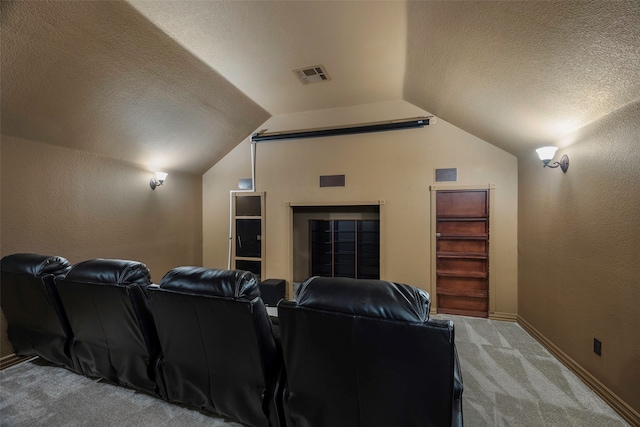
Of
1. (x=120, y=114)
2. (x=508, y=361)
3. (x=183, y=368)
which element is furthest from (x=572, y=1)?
(x=120, y=114)

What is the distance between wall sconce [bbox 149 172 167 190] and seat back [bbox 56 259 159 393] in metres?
2.38

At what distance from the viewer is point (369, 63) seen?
3062mm

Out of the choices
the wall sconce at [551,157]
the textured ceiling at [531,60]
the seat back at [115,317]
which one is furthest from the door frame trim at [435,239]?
the seat back at [115,317]

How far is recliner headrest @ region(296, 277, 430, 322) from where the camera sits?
1193 mm

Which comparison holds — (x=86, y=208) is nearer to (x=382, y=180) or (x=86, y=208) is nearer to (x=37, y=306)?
(x=37, y=306)

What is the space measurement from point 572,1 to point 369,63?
1.89 metres

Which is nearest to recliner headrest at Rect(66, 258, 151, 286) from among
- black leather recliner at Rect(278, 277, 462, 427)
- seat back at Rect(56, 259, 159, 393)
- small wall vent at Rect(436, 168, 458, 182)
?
seat back at Rect(56, 259, 159, 393)

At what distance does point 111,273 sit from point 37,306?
1091mm

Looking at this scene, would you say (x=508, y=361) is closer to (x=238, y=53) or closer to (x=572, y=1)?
(x=572, y=1)

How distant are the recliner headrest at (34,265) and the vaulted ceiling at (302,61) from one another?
125 centimetres

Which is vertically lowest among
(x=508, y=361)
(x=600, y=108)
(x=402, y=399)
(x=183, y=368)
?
(x=508, y=361)

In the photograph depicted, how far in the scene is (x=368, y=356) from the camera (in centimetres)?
124

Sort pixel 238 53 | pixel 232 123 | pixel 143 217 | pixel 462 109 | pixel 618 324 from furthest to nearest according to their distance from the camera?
pixel 232 123 → pixel 143 217 → pixel 462 109 → pixel 238 53 → pixel 618 324

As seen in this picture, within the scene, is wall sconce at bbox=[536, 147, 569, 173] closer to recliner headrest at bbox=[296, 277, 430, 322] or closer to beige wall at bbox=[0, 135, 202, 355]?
recliner headrest at bbox=[296, 277, 430, 322]
